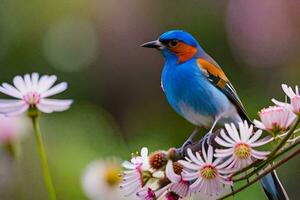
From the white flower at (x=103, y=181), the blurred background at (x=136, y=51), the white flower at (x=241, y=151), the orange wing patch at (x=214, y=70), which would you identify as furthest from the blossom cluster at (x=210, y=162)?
the blurred background at (x=136, y=51)

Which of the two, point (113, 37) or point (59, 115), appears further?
point (113, 37)

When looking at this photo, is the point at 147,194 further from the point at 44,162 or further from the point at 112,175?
the point at 112,175

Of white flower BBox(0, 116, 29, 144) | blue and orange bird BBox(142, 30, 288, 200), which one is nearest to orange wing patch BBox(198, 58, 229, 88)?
blue and orange bird BBox(142, 30, 288, 200)

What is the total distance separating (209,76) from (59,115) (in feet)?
2.79

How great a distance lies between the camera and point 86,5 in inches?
118

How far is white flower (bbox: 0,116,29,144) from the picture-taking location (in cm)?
86

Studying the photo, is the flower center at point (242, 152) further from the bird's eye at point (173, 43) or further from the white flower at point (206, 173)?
the bird's eye at point (173, 43)

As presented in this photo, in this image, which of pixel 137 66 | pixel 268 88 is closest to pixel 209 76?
pixel 268 88

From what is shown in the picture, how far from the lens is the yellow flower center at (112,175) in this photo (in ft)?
3.14

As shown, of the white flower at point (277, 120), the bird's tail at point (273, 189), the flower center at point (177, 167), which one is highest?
the white flower at point (277, 120)

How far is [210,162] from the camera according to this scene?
61 centimetres

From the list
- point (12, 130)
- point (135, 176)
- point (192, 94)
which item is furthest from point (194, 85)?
point (135, 176)

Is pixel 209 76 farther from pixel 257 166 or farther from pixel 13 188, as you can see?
pixel 257 166

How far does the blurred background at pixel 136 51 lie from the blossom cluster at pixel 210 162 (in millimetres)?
1092
